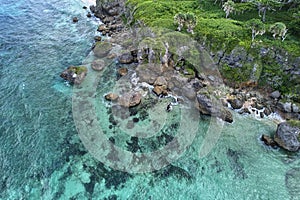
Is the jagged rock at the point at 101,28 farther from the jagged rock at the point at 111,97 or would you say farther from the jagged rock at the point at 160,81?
the jagged rock at the point at 111,97

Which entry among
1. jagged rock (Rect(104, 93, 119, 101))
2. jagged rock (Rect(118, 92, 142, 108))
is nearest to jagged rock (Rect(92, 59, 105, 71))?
jagged rock (Rect(104, 93, 119, 101))

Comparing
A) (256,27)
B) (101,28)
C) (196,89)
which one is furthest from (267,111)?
(101,28)

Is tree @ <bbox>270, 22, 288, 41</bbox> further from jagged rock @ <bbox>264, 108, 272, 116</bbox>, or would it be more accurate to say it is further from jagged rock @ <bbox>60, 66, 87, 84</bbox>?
jagged rock @ <bbox>60, 66, 87, 84</bbox>

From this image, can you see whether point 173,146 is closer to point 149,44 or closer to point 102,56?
point 149,44

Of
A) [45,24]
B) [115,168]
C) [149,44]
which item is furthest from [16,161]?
[45,24]

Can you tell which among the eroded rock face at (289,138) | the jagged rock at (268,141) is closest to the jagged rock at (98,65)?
the jagged rock at (268,141)

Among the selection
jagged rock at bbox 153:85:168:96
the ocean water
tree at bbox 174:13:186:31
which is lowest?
the ocean water

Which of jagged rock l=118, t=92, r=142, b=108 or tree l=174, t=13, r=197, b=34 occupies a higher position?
tree l=174, t=13, r=197, b=34
